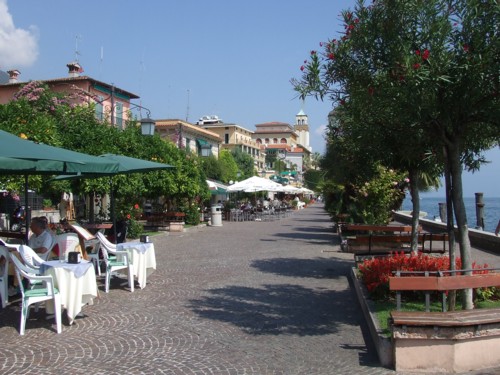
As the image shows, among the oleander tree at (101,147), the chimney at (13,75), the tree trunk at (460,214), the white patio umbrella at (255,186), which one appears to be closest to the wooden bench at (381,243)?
the tree trunk at (460,214)

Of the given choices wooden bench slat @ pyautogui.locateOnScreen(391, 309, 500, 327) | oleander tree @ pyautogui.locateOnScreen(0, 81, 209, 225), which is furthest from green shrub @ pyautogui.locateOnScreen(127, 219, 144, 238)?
wooden bench slat @ pyautogui.locateOnScreen(391, 309, 500, 327)

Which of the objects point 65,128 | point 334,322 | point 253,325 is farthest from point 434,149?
point 65,128

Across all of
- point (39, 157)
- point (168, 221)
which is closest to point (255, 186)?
point (168, 221)

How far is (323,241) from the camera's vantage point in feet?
60.1

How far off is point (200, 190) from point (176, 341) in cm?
1939

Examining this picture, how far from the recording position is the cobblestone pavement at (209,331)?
514 centimetres

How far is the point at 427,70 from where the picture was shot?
5.18 meters

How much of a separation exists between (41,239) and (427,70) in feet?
19.8

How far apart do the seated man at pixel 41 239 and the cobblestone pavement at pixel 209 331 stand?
35.0 inches

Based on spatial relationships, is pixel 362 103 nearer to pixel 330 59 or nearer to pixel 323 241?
pixel 330 59

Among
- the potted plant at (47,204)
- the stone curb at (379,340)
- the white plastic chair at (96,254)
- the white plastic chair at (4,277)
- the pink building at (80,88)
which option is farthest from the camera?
the pink building at (80,88)

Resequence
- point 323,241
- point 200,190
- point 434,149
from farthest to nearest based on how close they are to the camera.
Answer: point 200,190 < point 323,241 < point 434,149

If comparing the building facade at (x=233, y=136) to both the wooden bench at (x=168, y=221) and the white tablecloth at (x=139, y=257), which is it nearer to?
the wooden bench at (x=168, y=221)

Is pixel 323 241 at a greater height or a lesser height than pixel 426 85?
lesser
